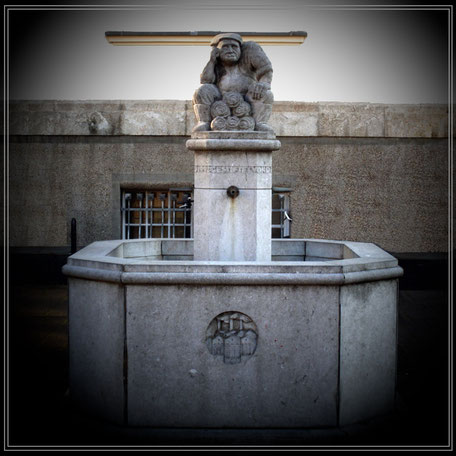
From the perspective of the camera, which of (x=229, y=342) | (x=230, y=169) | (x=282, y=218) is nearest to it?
(x=229, y=342)

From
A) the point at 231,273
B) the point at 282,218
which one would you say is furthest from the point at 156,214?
the point at 231,273

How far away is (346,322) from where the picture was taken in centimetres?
403

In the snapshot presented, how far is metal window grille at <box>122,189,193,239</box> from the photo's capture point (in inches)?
365

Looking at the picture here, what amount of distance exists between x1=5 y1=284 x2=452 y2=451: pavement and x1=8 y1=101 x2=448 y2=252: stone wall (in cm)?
309

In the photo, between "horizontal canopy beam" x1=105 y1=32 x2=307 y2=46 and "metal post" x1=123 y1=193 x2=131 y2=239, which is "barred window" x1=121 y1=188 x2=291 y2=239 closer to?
"metal post" x1=123 y1=193 x2=131 y2=239

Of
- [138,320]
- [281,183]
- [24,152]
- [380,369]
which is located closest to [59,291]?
[24,152]

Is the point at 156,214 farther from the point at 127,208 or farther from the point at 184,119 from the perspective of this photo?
the point at 184,119

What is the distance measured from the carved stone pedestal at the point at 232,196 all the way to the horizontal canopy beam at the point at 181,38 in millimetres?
4167

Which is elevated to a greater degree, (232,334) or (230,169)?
(230,169)

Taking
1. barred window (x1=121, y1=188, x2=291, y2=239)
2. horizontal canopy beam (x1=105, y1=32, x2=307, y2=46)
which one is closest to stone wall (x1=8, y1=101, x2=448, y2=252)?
barred window (x1=121, y1=188, x2=291, y2=239)

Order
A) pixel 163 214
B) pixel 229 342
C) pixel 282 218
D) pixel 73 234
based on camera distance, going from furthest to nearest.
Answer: pixel 282 218
pixel 163 214
pixel 73 234
pixel 229 342

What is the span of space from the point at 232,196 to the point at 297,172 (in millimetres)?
4245

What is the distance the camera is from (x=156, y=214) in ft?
30.7

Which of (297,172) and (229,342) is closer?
(229,342)
